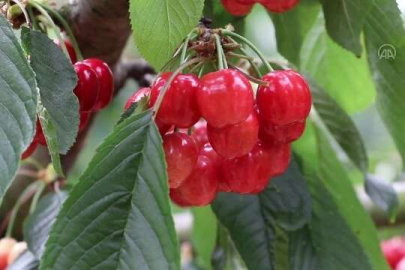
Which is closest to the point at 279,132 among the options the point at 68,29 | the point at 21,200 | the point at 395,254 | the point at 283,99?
the point at 283,99

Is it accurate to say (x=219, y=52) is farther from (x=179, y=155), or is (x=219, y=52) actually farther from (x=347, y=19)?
(x=347, y=19)

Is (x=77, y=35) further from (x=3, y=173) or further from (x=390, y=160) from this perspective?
(x=390, y=160)

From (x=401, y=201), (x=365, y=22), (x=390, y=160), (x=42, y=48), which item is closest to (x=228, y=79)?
(x=42, y=48)

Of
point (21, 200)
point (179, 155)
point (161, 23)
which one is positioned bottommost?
point (21, 200)

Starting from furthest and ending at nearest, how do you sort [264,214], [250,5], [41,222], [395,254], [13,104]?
[395,254], [41,222], [264,214], [250,5], [13,104]

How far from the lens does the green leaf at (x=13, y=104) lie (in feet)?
2.24

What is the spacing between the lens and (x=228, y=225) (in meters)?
1.14

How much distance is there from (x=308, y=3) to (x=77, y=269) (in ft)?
2.08

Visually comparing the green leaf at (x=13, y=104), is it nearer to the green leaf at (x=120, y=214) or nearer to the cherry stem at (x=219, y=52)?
the green leaf at (x=120, y=214)

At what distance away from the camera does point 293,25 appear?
123 centimetres

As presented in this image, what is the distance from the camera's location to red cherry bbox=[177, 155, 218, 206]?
0.89 meters

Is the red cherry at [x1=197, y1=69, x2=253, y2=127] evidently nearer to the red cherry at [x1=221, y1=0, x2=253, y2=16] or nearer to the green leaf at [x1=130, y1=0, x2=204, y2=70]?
the green leaf at [x1=130, y1=0, x2=204, y2=70]

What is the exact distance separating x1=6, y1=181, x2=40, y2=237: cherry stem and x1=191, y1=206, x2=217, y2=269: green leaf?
1.08ft

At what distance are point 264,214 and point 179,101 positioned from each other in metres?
0.41
